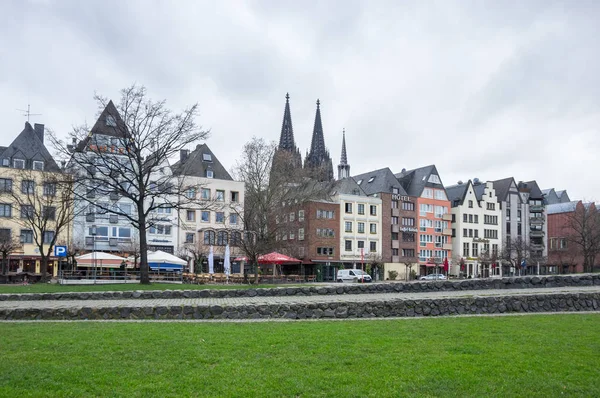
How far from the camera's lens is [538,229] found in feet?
360

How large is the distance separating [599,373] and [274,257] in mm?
44167

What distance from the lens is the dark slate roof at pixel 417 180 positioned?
92.5m

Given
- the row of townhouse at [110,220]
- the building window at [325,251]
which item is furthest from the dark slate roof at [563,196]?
the row of townhouse at [110,220]

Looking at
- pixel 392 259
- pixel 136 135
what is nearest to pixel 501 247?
pixel 392 259

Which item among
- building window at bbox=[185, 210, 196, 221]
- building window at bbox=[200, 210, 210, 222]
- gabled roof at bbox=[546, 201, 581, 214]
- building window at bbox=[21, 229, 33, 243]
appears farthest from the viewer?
gabled roof at bbox=[546, 201, 581, 214]

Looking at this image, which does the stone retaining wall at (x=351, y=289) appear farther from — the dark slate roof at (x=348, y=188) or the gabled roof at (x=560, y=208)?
the gabled roof at (x=560, y=208)

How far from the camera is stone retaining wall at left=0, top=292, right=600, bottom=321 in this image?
18250 mm

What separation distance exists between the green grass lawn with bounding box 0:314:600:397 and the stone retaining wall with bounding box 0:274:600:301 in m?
8.49

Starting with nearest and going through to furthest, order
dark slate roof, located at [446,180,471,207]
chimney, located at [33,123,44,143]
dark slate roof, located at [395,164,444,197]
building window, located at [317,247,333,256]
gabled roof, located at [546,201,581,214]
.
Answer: chimney, located at [33,123,44,143] < building window, located at [317,247,333,256] < dark slate roof, located at [395,164,444,197] < dark slate roof, located at [446,180,471,207] < gabled roof, located at [546,201,581,214]

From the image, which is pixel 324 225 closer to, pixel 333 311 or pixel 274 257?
pixel 274 257

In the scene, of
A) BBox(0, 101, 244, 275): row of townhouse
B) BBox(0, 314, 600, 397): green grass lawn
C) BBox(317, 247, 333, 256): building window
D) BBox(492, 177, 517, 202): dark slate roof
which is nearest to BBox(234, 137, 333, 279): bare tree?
BBox(0, 101, 244, 275): row of townhouse

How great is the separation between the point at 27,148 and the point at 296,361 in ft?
226

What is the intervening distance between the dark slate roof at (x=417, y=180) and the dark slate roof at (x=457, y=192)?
570 cm

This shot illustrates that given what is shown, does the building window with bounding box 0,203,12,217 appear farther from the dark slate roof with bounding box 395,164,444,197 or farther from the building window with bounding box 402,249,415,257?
the dark slate roof with bounding box 395,164,444,197
